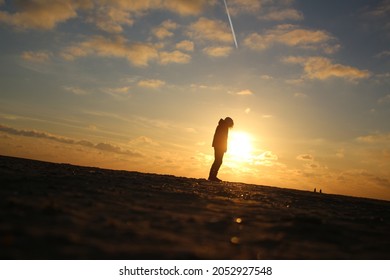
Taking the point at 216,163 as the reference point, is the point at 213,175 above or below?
below

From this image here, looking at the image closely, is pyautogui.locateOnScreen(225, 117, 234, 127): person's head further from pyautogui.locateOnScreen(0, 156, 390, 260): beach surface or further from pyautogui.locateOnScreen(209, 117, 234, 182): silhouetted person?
pyautogui.locateOnScreen(0, 156, 390, 260): beach surface

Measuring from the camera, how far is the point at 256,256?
3.66 m

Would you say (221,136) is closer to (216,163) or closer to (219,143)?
(219,143)

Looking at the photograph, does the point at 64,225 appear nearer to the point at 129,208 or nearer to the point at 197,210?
the point at 129,208

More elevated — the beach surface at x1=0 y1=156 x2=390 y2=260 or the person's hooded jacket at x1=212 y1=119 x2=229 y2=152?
the person's hooded jacket at x1=212 y1=119 x2=229 y2=152

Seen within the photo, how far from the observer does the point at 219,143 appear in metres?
17.2

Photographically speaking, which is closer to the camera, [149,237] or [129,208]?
[149,237]

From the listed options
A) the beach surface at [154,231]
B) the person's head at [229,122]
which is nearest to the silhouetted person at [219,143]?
the person's head at [229,122]

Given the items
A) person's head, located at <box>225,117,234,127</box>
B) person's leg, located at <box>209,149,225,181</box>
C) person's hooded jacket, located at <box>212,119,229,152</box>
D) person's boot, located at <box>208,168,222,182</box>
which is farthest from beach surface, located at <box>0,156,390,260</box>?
person's head, located at <box>225,117,234,127</box>

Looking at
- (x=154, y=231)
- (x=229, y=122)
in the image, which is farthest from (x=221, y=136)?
(x=154, y=231)

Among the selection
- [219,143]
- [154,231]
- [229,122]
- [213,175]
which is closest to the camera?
[154,231]

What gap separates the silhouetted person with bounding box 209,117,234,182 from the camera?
1719cm
